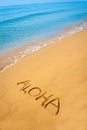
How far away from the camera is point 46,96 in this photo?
3.79 m

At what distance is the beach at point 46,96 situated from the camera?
3070 millimetres

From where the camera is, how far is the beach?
10.1 ft

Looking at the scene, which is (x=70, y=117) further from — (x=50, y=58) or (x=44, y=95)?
(x=50, y=58)

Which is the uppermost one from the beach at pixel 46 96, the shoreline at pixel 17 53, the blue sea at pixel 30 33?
the blue sea at pixel 30 33

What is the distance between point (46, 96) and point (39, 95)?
0.20 m

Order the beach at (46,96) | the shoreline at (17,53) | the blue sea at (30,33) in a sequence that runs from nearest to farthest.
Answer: the beach at (46,96) → the shoreline at (17,53) → the blue sea at (30,33)

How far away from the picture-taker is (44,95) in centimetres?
384

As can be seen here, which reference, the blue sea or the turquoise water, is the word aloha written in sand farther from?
the turquoise water

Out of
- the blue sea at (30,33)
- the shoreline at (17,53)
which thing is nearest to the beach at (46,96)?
the shoreline at (17,53)

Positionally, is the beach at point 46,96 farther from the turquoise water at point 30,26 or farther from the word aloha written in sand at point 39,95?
the turquoise water at point 30,26

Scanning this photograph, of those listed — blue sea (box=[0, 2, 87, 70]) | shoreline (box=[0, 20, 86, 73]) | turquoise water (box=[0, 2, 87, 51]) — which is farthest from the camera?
turquoise water (box=[0, 2, 87, 51])

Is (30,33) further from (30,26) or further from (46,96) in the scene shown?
(46,96)

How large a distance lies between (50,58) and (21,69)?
4.11 ft

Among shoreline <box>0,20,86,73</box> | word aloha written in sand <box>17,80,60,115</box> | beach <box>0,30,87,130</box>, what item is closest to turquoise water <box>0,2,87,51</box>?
shoreline <box>0,20,86,73</box>
